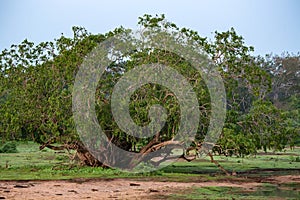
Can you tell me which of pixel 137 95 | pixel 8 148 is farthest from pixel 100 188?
pixel 8 148

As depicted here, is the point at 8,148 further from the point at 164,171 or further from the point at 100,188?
the point at 100,188

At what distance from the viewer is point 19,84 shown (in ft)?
59.5

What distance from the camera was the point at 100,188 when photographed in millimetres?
13133

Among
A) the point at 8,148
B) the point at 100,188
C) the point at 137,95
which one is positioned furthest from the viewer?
the point at 8,148

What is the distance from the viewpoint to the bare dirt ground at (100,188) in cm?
1180

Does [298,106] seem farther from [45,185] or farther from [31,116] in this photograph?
[45,185]


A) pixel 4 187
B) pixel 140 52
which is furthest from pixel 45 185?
pixel 140 52

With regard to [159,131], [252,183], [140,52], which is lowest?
[252,183]

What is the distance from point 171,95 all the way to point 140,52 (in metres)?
1.68

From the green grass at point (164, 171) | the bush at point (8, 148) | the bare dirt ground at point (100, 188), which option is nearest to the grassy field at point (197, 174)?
the green grass at point (164, 171)

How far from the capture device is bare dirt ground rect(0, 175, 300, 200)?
11805 mm

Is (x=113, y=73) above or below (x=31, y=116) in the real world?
above

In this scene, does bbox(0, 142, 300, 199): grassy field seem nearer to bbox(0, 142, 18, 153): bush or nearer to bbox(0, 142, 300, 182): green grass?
bbox(0, 142, 300, 182): green grass

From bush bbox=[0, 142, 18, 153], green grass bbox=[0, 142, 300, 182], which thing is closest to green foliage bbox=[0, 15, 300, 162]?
green grass bbox=[0, 142, 300, 182]
